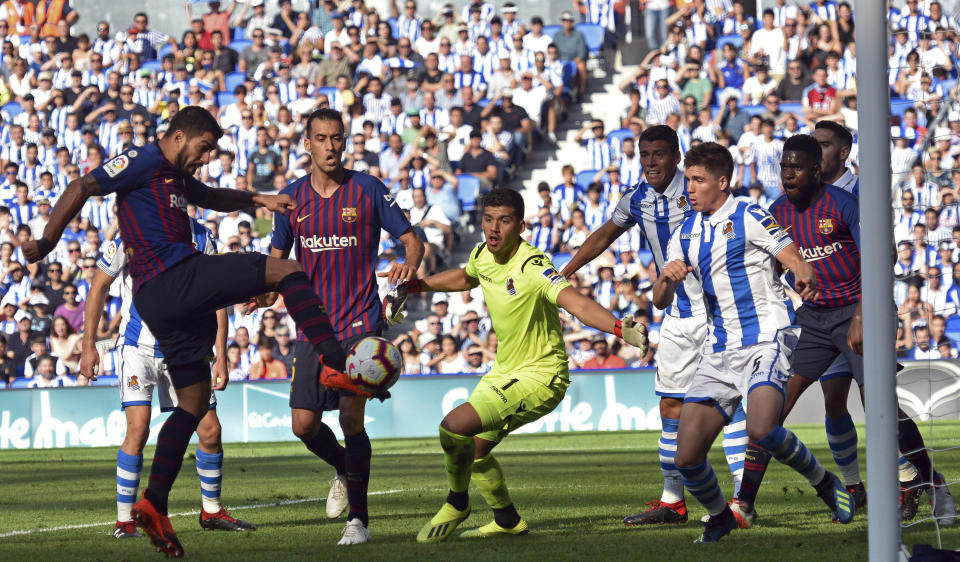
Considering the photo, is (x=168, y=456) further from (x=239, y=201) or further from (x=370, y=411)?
(x=370, y=411)

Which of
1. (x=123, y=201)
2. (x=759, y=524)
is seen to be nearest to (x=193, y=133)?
(x=123, y=201)

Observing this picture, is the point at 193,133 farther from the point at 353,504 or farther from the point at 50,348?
the point at 50,348

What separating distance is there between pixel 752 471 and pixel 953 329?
9590mm

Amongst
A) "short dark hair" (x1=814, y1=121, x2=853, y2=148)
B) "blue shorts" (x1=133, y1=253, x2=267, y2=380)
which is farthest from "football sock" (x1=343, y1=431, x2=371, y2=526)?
"short dark hair" (x1=814, y1=121, x2=853, y2=148)

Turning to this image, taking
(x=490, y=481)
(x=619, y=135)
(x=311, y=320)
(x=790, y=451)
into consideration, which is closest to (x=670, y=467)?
(x=790, y=451)

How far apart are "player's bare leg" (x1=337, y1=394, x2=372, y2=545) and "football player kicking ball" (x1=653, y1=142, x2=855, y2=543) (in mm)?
1706

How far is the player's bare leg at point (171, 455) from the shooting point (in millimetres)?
6059

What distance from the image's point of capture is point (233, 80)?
25.0 m

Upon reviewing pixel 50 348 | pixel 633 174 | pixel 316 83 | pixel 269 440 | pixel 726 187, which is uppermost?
pixel 316 83

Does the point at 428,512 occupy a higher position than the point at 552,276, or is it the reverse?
the point at 552,276

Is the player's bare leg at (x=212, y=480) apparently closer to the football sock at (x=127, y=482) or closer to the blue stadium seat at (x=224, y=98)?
the football sock at (x=127, y=482)

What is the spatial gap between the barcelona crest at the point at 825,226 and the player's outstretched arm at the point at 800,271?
115cm

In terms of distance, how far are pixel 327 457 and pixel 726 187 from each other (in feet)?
10.1

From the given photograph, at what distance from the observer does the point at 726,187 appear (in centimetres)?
684
